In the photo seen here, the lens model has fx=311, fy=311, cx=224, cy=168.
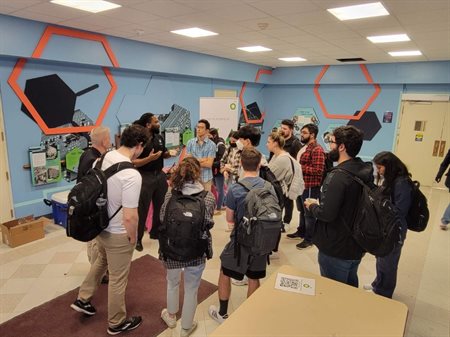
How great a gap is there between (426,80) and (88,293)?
7.70 m

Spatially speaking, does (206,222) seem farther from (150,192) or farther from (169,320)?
(150,192)

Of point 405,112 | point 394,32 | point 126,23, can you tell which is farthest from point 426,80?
point 126,23

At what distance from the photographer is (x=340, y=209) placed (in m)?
1.99

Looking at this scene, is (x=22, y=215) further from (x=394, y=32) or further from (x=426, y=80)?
(x=426, y=80)

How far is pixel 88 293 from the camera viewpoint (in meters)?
2.56

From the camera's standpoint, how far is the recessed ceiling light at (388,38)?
14.7 feet

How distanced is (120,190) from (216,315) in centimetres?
134

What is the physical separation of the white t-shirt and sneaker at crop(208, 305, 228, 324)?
42.6 inches

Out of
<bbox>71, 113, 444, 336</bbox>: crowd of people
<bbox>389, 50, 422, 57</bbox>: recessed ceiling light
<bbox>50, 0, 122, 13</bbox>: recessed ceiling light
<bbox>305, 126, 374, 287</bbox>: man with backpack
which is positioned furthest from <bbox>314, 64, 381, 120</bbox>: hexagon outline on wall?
<bbox>305, 126, 374, 287</bbox>: man with backpack

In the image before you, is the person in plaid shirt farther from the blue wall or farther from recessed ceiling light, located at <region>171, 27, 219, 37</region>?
the blue wall

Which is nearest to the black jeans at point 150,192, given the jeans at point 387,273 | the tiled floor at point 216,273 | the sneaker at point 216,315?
the tiled floor at point 216,273

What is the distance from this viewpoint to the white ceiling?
3.22m

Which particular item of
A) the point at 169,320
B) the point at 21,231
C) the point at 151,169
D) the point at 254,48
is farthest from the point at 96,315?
the point at 254,48

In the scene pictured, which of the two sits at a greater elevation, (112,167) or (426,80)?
(426,80)
